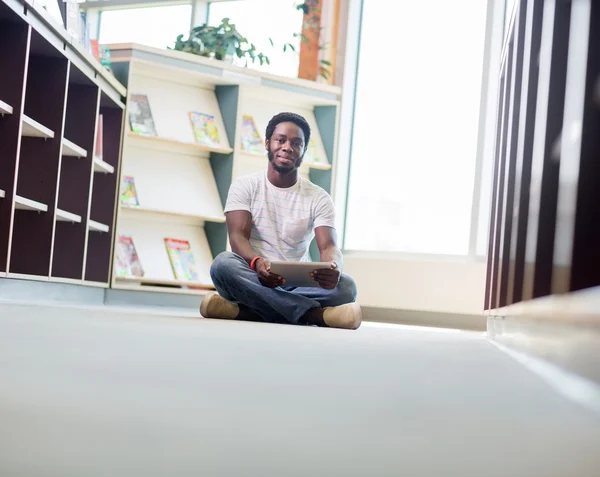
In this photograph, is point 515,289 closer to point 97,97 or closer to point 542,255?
point 542,255

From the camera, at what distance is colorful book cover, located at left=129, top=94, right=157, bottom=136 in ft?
17.3

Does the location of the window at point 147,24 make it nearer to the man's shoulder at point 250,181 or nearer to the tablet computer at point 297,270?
the man's shoulder at point 250,181

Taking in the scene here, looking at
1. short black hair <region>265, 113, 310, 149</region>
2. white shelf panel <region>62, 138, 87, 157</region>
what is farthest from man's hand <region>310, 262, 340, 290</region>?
white shelf panel <region>62, 138, 87, 157</region>

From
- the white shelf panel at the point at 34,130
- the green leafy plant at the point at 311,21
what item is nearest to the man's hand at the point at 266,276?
the white shelf panel at the point at 34,130

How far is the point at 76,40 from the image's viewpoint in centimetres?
388

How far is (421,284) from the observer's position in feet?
19.5

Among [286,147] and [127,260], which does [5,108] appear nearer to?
[286,147]

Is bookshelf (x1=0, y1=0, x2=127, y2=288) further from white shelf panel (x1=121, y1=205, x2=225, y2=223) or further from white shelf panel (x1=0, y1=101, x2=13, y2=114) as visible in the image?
white shelf panel (x1=121, y1=205, x2=225, y2=223)

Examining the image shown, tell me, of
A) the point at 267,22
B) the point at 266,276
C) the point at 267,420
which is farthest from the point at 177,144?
the point at 267,420

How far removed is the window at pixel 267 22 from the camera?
677 centimetres

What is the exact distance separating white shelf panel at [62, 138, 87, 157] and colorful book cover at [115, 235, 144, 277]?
32.5 inches

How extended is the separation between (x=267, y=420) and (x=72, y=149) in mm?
3686

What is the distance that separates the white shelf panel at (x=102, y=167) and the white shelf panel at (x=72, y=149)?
18 centimetres

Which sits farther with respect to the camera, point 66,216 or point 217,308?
point 66,216
